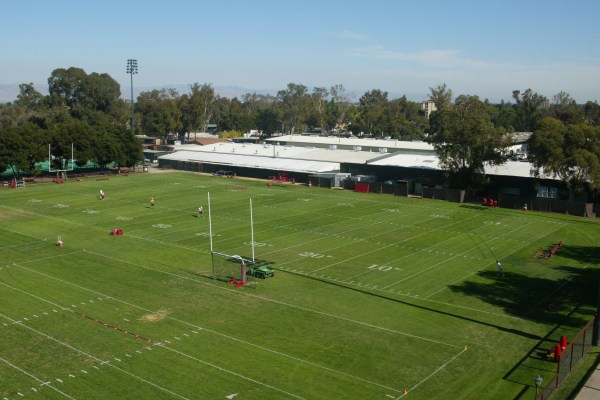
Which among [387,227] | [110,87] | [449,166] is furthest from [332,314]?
[110,87]

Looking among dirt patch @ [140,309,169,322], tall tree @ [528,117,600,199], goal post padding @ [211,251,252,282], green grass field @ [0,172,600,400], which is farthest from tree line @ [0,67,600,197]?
dirt patch @ [140,309,169,322]

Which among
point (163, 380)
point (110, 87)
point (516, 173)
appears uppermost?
point (110, 87)

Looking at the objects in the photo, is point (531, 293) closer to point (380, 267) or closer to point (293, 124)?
point (380, 267)

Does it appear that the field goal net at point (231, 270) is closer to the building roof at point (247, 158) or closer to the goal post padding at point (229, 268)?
the goal post padding at point (229, 268)

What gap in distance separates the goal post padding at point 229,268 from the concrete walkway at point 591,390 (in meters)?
21.8

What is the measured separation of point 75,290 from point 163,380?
1530cm

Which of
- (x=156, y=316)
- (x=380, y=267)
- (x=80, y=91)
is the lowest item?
(x=156, y=316)

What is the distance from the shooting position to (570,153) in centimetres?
6366

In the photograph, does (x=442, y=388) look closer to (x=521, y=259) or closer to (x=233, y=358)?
(x=233, y=358)

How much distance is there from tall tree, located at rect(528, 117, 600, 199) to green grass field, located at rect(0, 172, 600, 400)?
503cm

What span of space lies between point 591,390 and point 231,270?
83.0 feet

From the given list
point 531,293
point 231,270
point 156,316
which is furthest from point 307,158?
point 156,316

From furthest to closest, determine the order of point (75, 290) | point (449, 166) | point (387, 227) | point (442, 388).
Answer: point (449, 166)
point (387, 227)
point (75, 290)
point (442, 388)

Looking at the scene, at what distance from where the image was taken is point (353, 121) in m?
192
